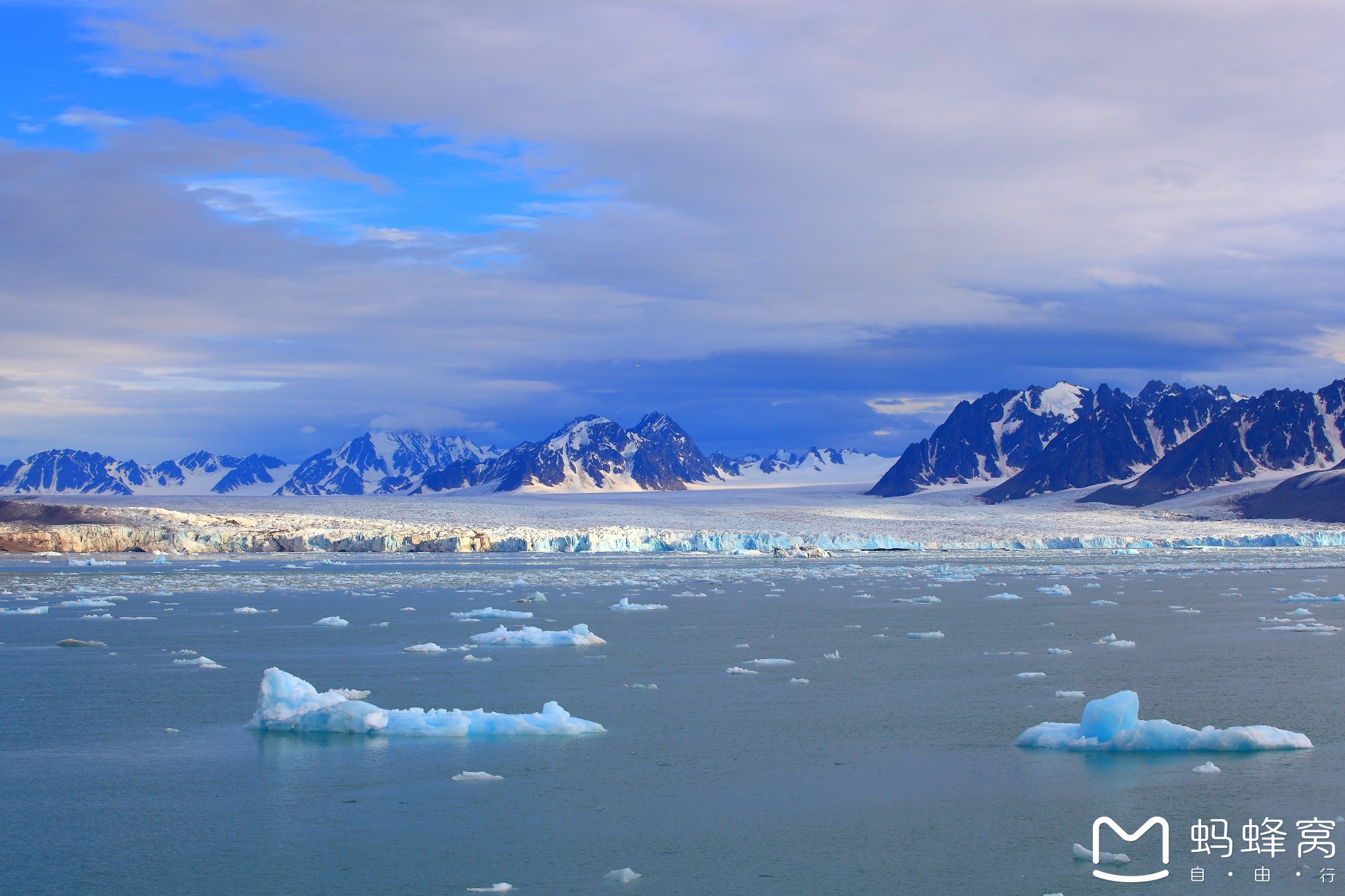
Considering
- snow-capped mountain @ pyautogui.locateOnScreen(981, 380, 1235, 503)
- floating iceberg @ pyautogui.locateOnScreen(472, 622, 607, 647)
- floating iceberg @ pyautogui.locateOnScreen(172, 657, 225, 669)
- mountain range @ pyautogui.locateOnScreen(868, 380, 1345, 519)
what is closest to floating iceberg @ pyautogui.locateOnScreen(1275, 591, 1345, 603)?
floating iceberg @ pyautogui.locateOnScreen(472, 622, 607, 647)

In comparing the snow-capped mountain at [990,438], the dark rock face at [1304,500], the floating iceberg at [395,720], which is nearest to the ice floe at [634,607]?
the floating iceberg at [395,720]

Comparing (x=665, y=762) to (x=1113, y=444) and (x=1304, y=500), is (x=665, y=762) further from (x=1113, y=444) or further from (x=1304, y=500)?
(x=1113, y=444)

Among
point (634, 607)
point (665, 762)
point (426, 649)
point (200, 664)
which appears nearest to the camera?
point (665, 762)

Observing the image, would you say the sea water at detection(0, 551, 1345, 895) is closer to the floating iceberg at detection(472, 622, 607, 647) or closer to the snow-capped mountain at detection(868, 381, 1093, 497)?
the floating iceberg at detection(472, 622, 607, 647)

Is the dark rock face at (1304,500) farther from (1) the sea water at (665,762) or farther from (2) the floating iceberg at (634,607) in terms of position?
(2) the floating iceberg at (634,607)

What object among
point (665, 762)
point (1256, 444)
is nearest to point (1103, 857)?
point (665, 762)
